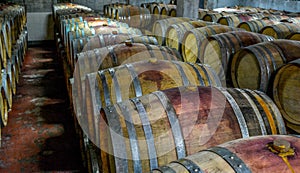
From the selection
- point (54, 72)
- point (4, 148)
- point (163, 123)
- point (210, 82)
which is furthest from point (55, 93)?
point (163, 123)

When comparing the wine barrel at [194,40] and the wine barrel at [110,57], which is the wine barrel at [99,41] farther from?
the wine barrel at [194,40]

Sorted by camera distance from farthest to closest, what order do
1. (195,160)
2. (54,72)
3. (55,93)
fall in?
(54,72)
(55,93)
(195,160)

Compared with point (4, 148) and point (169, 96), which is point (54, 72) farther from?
point (169, 96)

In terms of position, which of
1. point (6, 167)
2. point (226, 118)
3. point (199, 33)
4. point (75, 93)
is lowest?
point (6, 167)

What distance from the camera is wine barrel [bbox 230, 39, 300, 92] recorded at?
335 centimetres

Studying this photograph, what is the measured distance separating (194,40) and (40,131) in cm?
298

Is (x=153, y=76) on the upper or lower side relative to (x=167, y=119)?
upper

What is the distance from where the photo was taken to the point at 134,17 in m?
9.31

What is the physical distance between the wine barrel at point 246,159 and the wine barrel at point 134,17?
7.99 m

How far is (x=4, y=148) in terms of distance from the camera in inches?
161

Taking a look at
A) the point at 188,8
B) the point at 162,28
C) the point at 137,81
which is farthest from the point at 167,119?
the point at 188,8

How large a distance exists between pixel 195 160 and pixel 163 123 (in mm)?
492

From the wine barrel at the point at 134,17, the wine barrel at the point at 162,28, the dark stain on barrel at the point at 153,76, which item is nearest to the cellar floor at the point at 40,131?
the dark stain on barrel at the point at 153,76

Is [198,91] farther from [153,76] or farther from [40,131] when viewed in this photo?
[40,131]
